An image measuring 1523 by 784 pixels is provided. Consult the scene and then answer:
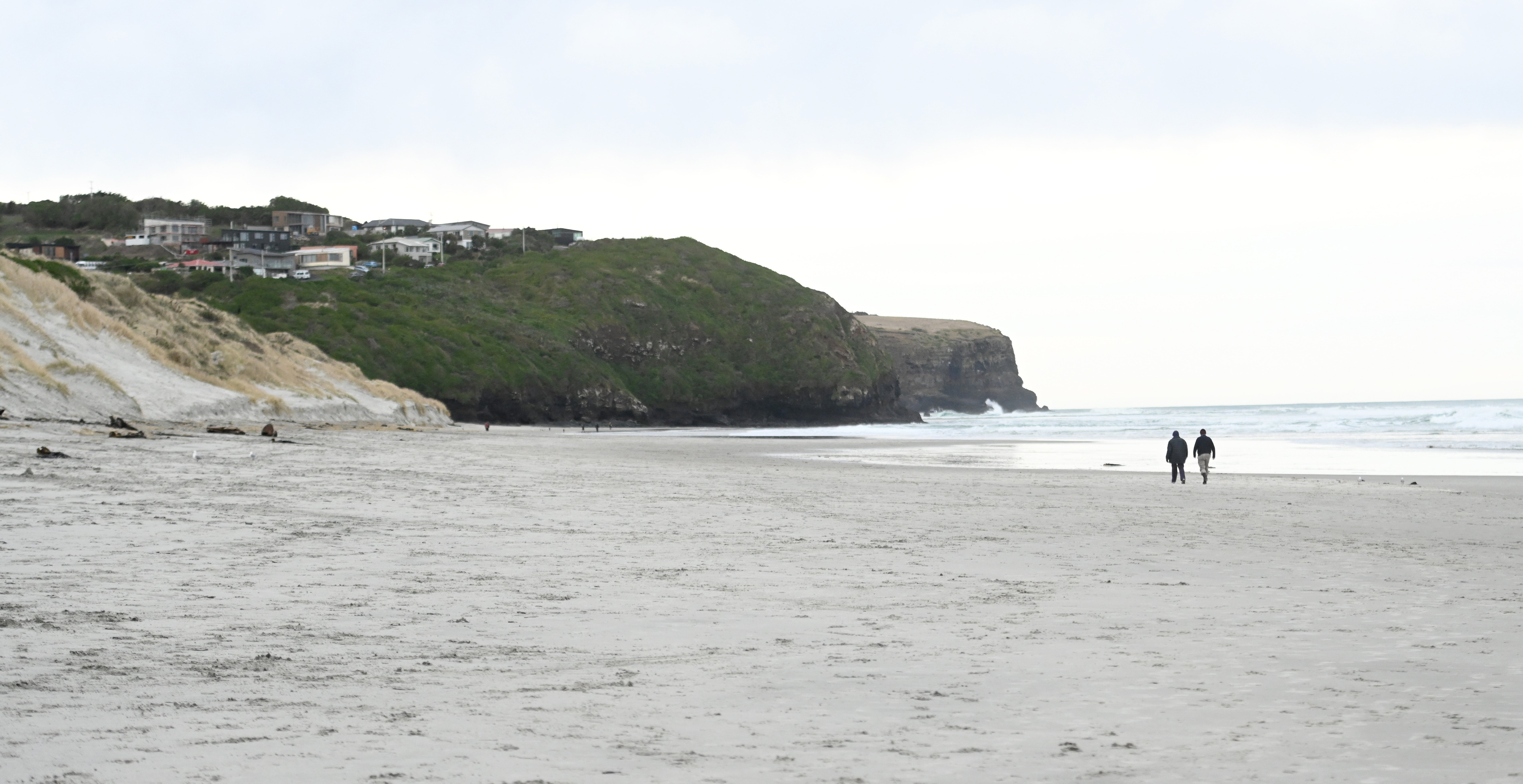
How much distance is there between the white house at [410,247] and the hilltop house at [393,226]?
1603 cm

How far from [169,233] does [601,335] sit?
7734cm

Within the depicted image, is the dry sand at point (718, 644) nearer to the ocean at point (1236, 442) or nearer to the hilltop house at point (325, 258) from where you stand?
the ocean at point (1236, 442)

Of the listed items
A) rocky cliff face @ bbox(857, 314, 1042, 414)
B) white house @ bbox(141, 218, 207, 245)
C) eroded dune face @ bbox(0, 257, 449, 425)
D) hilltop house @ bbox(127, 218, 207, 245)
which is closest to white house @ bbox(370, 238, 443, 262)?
hilltop house @ bbox(127, 218, 207, 245)

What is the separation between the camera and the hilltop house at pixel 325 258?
136 metres

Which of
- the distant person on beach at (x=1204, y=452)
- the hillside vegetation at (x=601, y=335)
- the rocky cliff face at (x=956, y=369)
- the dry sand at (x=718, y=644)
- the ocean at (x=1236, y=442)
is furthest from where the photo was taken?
the rocky cliff face at (x=956, y=369)

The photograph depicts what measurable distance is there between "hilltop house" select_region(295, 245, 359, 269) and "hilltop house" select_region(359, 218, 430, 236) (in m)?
27.6

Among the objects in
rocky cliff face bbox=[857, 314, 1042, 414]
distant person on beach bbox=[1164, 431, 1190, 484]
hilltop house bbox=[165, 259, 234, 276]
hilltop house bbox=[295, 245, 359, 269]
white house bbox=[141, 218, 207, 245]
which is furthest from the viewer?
rocky cliff face bbox=[857, 314, 1042, 414]

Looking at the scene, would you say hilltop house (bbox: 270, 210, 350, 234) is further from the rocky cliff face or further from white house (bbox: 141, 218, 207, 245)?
the rocky cliff face

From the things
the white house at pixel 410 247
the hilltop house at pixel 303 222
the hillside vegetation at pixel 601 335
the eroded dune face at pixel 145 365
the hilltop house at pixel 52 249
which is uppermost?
the hilltop house at pixel 303 222

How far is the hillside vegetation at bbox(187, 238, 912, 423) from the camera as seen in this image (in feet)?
278

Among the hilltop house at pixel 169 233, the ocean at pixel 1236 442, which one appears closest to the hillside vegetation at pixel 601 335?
the ocean at pixel 1236 442

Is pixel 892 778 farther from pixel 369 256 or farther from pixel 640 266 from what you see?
pixel 369 256

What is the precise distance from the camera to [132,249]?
13650 centimetres

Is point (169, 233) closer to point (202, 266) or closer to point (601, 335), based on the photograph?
point (202, 266)
